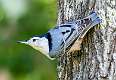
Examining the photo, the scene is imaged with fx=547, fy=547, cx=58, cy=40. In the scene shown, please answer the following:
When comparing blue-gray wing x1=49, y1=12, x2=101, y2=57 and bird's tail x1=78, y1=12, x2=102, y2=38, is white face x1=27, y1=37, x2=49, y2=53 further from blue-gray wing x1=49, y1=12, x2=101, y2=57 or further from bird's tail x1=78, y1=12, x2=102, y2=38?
bird's tail x1=78, y1=12, x2=102, y2=38

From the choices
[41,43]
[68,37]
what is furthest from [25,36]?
[68,37]

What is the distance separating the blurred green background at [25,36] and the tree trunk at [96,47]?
10.4 ft

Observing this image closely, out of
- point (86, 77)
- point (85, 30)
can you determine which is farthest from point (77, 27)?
point (86, 77)

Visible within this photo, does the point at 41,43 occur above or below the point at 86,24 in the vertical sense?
below

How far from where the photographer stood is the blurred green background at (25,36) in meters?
6.82

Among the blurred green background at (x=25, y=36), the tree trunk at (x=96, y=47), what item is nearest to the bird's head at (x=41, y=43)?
the tree trunk at (x=96, y=47)

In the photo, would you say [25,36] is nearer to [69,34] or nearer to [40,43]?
[40,43]

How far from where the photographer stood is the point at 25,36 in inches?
274

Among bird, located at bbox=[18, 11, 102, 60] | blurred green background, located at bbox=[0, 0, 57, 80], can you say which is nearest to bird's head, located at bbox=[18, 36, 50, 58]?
bird, located at bbox=[18, 11, 102, 60]

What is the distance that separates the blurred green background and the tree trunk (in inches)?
124

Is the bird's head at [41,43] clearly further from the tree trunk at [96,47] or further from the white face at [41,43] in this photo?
the tree trunk at [96,47]

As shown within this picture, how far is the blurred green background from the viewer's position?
6823 millimetres

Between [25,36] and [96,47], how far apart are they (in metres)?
3.53

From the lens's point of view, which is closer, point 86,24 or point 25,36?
point 86,24
